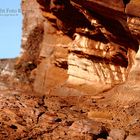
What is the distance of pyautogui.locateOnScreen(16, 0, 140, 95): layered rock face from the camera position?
533 inches

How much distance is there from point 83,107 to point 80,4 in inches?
160

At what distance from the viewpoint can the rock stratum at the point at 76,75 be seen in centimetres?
964

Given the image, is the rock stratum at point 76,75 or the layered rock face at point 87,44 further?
the layered rock face at point 87,44

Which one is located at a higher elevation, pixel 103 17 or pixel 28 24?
pixel 103 17

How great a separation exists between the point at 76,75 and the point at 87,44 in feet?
4.11

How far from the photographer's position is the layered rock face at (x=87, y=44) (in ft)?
44.4

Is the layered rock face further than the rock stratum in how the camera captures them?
Yes

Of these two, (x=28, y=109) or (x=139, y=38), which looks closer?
(x=28, y=109)

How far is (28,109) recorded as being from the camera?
10352mm

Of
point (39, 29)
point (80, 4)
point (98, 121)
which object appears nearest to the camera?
point (98, 121)

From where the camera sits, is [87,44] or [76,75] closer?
[87,44]

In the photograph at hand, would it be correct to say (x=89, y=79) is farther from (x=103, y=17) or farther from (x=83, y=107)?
(x=83, y=107)

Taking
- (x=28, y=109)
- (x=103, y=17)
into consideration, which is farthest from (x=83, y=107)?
(x=103, y=17)

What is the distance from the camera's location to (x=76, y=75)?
658 inches
